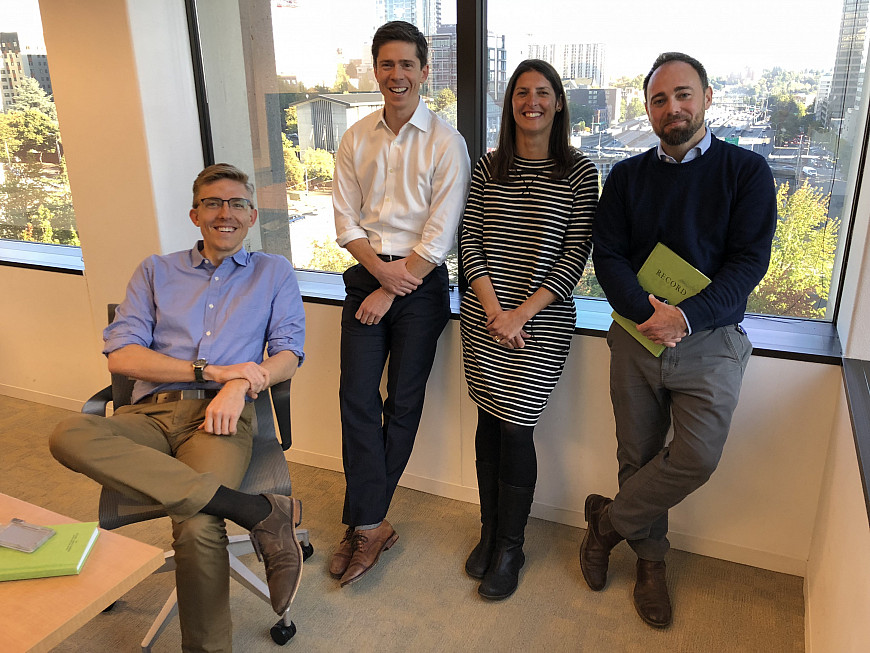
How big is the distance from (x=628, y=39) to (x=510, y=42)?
1.39 ft

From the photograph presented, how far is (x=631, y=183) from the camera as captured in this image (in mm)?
2014

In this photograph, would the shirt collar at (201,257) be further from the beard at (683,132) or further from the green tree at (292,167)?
the beard at (683,132)

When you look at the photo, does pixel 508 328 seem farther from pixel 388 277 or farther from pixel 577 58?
pixel 577 58

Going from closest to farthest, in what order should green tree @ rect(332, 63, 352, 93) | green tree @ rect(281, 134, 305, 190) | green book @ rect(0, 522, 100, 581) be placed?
green book @ rect(0, 522, 100, 581) < green tree @ rect(332, 63, 352, 93) < green tree @ rect(281, 134, 305, 190)

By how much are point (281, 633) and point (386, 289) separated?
1.13 meters

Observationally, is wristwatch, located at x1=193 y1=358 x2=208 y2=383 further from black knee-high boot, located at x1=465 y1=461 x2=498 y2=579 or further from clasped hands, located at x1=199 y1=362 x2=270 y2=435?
black knee-high boot, located at x1=465 y1=461 x2=498 y2=579

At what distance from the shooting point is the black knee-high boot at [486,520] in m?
2.37

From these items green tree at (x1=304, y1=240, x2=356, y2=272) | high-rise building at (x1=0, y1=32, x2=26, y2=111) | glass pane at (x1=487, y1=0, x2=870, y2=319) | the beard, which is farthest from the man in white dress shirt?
high-rise building at (x1=0, y1=32, x2=26, y2=111)

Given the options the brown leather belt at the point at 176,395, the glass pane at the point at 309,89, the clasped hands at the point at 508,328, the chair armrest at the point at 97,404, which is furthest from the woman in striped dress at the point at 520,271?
the chair armrest at the point at 97,404

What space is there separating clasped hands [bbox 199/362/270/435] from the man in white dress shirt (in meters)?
0.39

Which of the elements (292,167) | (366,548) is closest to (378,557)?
(366,548)

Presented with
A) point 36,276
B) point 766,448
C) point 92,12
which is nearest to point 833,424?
point 766,448

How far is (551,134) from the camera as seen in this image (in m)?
2.18

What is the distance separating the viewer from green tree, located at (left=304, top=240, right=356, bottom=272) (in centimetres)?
307
